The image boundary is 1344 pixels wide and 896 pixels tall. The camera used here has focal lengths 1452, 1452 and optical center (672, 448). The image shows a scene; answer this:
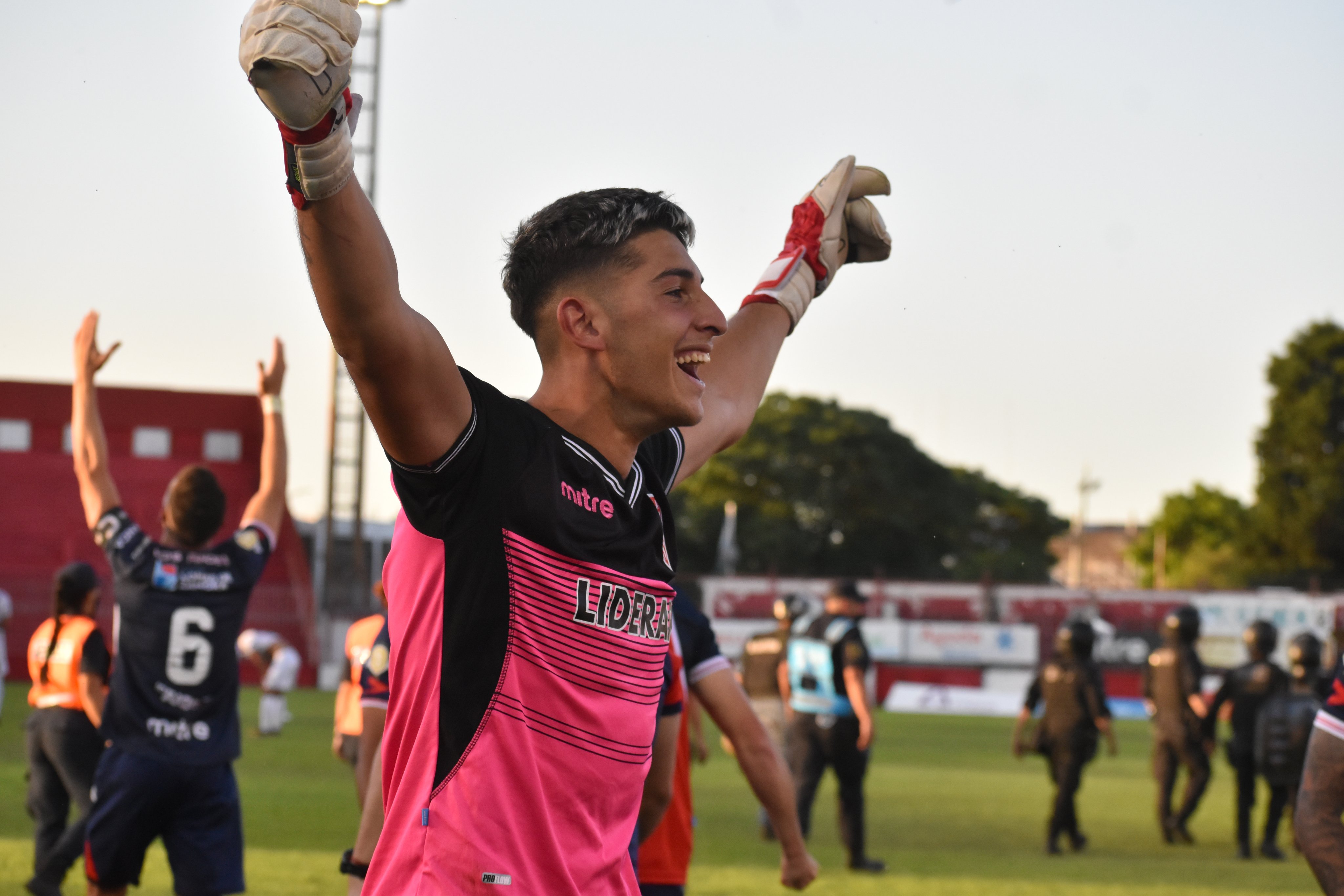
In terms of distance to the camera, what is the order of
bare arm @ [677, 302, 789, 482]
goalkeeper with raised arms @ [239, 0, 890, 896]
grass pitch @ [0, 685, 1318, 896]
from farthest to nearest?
1. grass pitch @ [0, 685, 1318, 896]
2. bare arm @ [677, 302, 789, 482]
3. goalkeeper with raised arms @ [239, 0, 890, 896]

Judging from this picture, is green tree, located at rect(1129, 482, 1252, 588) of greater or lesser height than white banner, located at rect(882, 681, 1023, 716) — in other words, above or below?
above

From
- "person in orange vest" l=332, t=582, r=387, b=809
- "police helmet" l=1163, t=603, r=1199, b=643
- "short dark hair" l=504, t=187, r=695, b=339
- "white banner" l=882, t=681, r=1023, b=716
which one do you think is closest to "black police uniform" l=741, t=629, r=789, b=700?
"police helmet" l=1163, t=603, r=1199, b=643

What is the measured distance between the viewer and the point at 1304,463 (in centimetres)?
5888

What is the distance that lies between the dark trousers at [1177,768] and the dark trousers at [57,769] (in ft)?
30.4

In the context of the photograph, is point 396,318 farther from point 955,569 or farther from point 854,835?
point 955,569

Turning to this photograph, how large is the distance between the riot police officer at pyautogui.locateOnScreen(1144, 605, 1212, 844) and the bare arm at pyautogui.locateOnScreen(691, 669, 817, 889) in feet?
30.2

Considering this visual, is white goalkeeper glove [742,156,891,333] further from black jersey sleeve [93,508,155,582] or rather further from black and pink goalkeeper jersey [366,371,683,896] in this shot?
black jersey sleeve [93,508,155,582]

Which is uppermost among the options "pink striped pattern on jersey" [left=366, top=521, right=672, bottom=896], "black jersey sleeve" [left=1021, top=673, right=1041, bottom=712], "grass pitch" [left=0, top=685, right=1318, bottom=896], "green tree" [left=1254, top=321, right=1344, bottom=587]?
"green tree" [left=1254, top=321, right=1344, bottom=587]

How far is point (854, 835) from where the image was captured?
1118cm

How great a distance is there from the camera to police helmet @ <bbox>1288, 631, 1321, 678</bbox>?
11.9 metres

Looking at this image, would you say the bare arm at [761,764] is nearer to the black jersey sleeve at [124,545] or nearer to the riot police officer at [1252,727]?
the black jersey sleeve at [124,545]

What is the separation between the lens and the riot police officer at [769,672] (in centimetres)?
1333

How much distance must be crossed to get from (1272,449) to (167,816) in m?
60.4

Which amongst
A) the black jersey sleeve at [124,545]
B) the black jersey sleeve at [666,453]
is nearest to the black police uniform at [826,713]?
the black jersey sleeve at [124,545]
